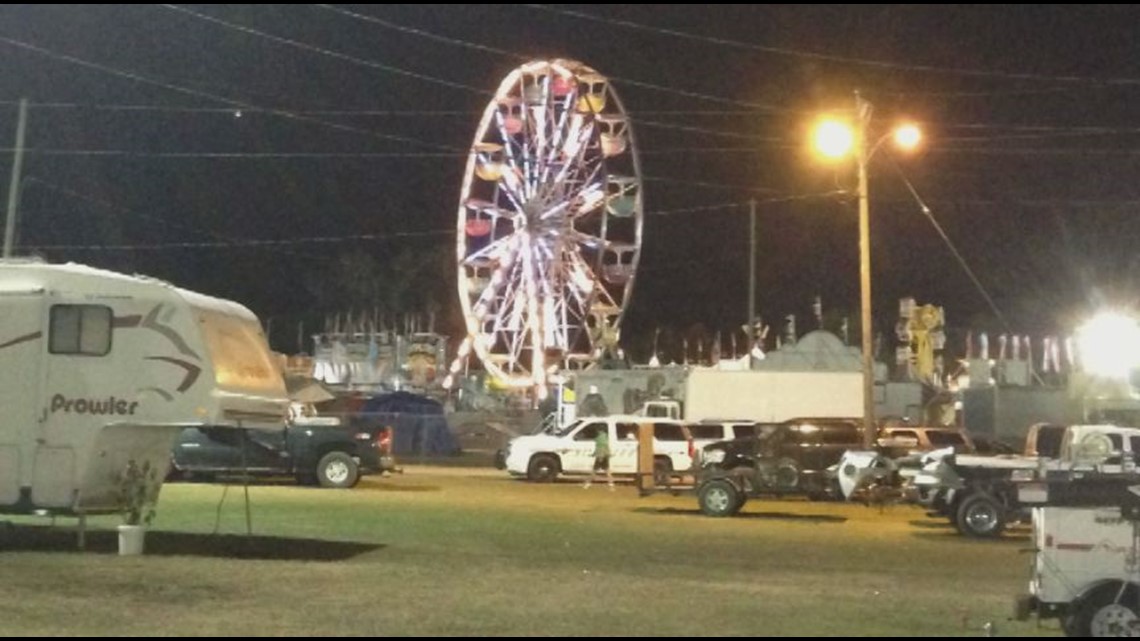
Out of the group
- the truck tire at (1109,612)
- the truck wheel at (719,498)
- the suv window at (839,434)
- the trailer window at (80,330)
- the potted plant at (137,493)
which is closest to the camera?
the truck tire at (1109,612)

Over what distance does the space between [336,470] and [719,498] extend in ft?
29.9

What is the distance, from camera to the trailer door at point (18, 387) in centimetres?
1695

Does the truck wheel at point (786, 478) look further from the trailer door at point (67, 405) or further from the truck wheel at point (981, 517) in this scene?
the trailer door at point (67, 405)

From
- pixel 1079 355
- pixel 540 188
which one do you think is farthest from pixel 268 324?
pixel 1079 355

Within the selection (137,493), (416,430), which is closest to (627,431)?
(416,430)

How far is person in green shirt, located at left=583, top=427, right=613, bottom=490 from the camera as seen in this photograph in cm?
3425

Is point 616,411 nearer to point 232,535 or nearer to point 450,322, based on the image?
point 232,535

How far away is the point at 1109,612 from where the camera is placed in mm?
11320

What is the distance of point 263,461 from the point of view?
31547 mm

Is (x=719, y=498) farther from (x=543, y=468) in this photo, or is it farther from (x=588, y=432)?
(x=543, y=468)

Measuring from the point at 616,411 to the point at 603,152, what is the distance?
27.2 ft

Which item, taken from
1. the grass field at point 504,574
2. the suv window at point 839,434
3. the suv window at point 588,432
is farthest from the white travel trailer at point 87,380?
the suv window at point 588,432

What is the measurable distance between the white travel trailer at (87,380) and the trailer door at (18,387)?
0.03 ft

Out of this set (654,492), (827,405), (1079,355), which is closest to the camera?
(654,492)
